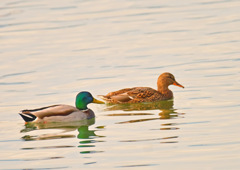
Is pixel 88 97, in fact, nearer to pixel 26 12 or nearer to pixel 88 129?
pixel 88 129

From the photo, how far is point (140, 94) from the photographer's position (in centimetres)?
1717

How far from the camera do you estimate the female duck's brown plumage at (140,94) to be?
16953mm

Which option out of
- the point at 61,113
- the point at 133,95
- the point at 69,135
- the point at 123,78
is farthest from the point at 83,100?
the point at 123,78

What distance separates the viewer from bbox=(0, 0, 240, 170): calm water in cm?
1230

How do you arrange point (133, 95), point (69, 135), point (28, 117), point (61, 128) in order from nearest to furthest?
point (69, 135) < point (61, 128) < point (28, 117) < point (133, 95)

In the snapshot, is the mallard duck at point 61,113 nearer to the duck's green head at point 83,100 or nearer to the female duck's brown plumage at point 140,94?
the duck's green head at point 83,100

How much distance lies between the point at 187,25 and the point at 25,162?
48.1 feet

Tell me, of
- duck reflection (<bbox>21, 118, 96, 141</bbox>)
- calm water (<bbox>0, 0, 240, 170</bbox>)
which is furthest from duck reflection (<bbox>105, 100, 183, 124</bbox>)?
duck reflection (<bbox>21, 118, 96, 141</bbox>)

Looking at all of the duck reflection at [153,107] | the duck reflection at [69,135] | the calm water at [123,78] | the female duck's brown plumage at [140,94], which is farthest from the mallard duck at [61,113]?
the female duck's brown plumage at [140,94]

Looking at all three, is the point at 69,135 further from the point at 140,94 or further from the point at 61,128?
the point at 140,94

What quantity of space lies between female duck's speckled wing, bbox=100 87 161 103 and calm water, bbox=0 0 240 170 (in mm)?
246

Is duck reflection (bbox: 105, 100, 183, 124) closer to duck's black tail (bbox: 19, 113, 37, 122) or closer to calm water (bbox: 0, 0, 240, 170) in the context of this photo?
calm water (bbox: 0, 0, 240, 170)

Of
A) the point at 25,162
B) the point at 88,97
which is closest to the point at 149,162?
the point at 25,162

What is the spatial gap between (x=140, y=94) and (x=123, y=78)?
1.77 metres
